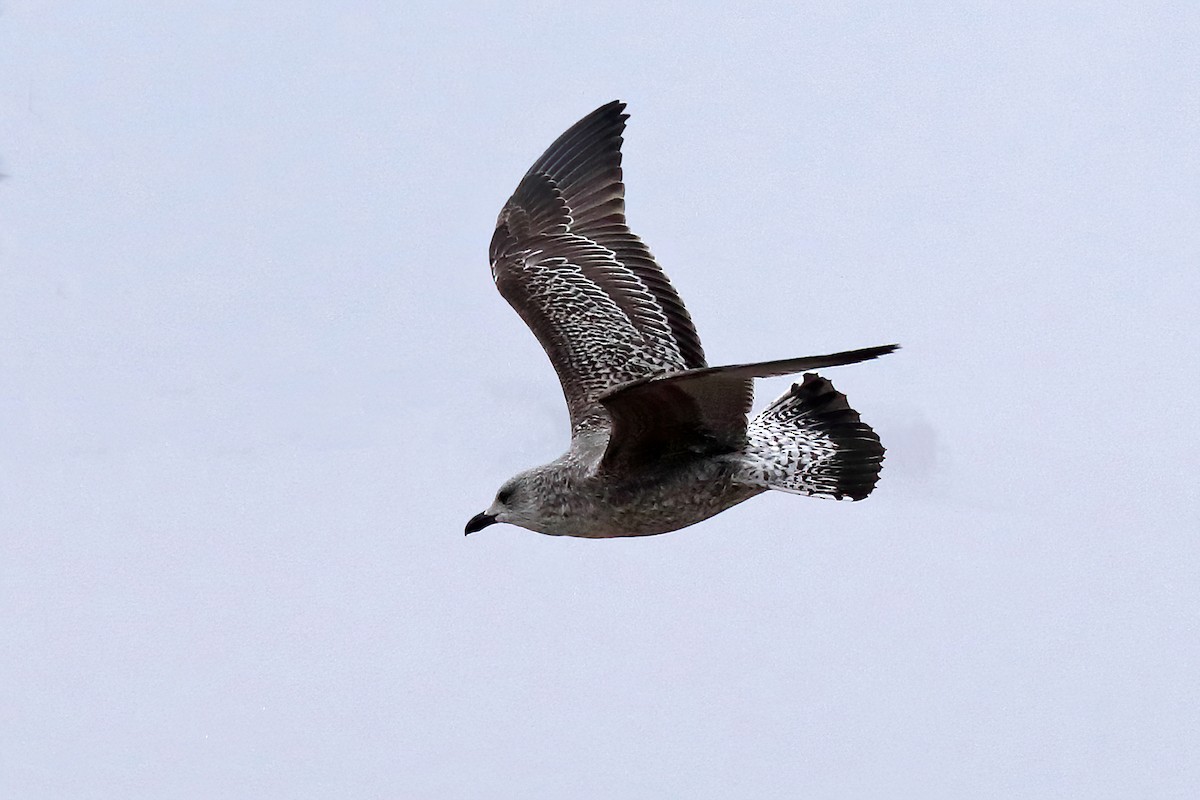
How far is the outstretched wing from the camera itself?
39.2 feet

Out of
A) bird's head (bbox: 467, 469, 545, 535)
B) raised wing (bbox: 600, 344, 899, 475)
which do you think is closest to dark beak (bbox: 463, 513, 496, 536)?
bird's head (bbox: 467, 469, 545, 535)

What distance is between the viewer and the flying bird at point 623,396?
10.1 metres

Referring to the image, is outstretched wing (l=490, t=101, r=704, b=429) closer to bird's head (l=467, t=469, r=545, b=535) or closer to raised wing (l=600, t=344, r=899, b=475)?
bird's head (l=467, t=469, r=545, b=535)

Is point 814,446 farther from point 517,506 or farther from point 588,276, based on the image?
point 588,276

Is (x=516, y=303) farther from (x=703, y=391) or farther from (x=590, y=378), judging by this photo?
(x=703, y=391)

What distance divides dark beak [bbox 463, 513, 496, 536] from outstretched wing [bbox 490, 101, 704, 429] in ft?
3.35

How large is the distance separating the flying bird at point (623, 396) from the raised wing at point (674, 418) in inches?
0.4

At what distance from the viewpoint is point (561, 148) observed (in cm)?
1375

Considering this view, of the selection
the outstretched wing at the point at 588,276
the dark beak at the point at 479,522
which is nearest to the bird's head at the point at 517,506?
the dark beak at the point at 479,522

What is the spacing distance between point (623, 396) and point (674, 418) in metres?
0.72

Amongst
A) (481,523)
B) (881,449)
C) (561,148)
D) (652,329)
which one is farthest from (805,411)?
(561,148)

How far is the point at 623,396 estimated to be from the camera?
933 centimetres

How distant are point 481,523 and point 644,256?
2783 millimetres

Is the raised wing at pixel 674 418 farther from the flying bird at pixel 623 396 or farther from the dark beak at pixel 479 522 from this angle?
the dark beak at pixel 479 522
